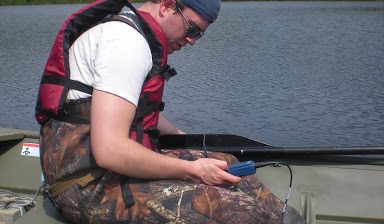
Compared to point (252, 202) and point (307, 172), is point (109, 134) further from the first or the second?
point (307, 172)

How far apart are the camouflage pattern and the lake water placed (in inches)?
240

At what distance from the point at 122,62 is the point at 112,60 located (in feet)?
0.13

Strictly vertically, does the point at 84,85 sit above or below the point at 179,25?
below

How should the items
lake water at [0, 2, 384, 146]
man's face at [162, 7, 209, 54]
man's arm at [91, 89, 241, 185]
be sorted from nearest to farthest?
1. man's arm at [91, 89, 241, 185]
2. man's face at [162, 7, 209, 54]
3. lake water at [0, 2, 384, 146]

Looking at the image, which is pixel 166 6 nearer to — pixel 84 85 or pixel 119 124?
pixel 84 85

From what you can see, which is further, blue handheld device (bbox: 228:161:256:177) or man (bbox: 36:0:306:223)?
blue handheld device (bbox: 228:161:256:177)

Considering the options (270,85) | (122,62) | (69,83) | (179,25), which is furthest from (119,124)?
(270,85)

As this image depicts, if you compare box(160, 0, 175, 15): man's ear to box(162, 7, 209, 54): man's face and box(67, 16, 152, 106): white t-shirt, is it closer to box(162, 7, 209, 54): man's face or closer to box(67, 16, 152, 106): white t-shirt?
box(162, 7, 209, 54): man's face

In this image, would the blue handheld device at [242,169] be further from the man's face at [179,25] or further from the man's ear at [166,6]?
the man's ear at [166,6]

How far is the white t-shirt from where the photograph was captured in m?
2.14

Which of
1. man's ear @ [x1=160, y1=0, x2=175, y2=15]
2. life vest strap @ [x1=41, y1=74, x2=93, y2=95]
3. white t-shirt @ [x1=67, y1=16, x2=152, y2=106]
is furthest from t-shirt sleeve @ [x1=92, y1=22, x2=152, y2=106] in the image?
man's ear @ [x1=160, y1=0, x2=175, y2=15]

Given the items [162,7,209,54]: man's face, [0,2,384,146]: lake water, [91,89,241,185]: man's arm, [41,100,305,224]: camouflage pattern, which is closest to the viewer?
[91,89,241,185]: man's arm

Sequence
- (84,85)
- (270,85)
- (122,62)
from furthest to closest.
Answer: (270,85) < (84,85) < (122,62)

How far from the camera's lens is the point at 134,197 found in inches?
91.1
